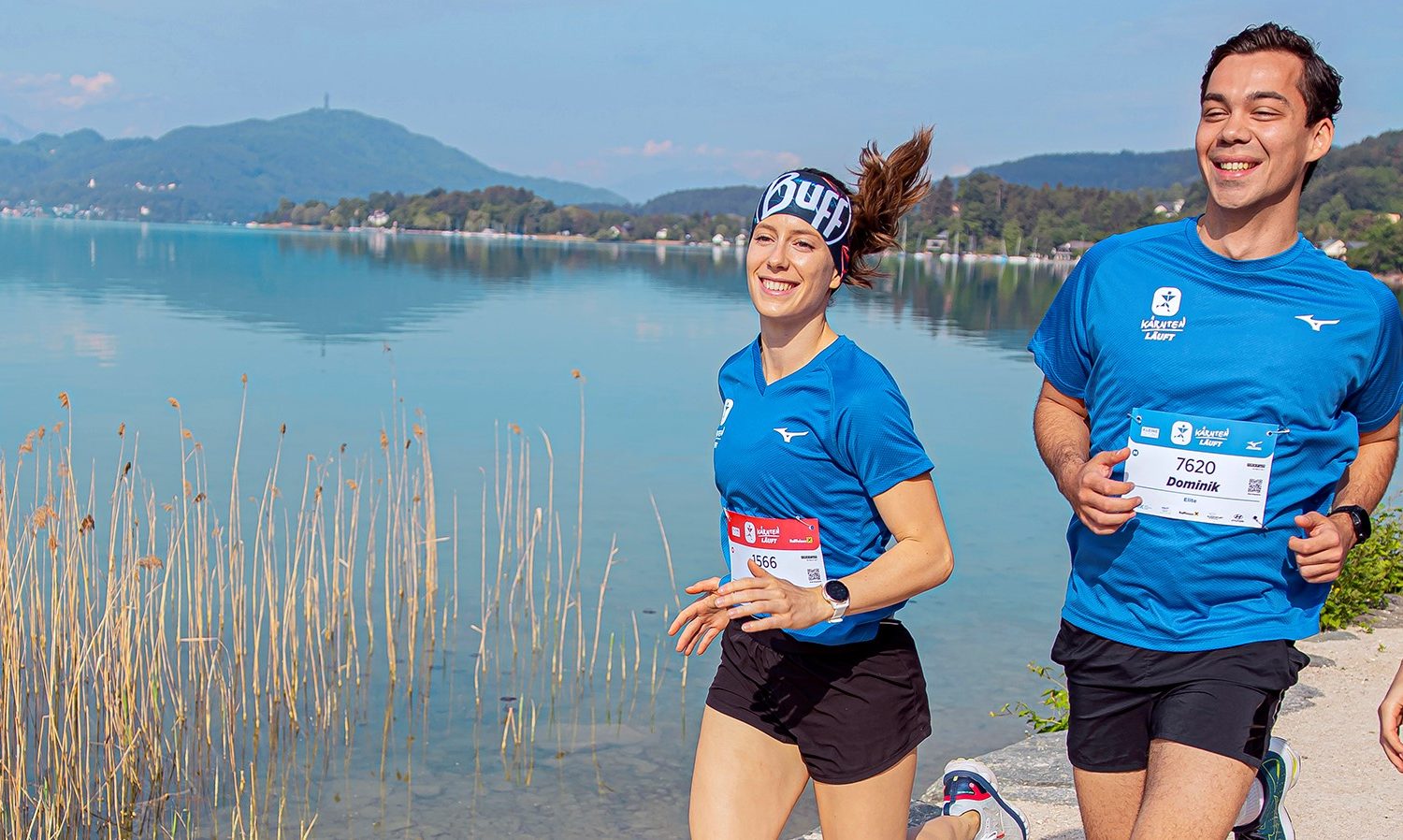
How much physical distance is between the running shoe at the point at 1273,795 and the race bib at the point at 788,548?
1.16 metres

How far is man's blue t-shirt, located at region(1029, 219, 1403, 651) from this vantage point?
3002 mm

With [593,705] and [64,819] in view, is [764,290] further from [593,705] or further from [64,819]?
[593,705]

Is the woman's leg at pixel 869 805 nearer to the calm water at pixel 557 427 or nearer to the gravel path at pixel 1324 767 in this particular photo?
the gravel path at pixel 1324 767

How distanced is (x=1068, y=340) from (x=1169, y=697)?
2.93 feet

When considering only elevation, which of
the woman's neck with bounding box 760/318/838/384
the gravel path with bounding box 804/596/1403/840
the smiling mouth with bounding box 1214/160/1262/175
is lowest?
the gravel path with bounding box 804/596/1403/840

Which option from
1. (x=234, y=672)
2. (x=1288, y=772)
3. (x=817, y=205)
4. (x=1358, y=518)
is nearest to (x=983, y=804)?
(x=1288, y=772)

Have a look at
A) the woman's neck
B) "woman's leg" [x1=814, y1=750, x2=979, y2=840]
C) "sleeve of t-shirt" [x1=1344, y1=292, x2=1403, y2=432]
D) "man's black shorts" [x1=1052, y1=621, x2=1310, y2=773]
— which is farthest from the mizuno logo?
"woman's leg" [x1=814, y1=750, x2=979, y2=840]

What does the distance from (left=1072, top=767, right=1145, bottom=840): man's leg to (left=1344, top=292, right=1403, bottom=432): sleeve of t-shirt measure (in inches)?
38.0

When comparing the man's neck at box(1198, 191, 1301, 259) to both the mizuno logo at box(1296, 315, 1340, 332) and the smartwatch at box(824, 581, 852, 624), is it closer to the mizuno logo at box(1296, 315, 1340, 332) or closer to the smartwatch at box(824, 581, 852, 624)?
the mizuno logo at box(1296, 315, 1340, 332)

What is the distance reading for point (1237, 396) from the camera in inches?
119

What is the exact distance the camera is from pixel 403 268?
6444 centimetres

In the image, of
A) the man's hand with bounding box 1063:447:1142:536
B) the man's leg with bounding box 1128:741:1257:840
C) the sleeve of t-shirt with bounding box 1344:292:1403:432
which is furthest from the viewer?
the sleeve of t-shirt with bounding box 1344:292:1403:432

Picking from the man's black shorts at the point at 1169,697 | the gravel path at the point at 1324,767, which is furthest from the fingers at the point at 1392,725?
the gravel path at the point at 1324,767

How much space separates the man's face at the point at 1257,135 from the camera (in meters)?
3.07
